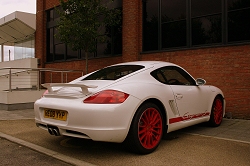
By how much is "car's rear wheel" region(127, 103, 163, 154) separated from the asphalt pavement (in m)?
0.14

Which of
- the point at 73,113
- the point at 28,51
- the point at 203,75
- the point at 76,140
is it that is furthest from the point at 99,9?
the point at 28,51

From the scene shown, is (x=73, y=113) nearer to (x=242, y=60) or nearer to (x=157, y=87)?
(x=157, y=87)

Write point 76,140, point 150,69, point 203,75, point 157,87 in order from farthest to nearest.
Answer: point 203,75
point 76,140
point 150,69
point 157,87

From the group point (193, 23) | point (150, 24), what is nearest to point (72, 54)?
point (150, 24)

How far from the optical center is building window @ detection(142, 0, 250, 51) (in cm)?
705

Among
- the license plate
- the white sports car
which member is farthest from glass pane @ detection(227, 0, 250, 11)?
the license plate

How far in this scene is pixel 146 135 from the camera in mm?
3553

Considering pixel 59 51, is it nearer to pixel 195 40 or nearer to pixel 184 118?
pixel 195 40

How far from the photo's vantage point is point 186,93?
14.4 feet

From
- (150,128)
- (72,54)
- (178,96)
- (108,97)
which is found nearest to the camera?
(108,97)

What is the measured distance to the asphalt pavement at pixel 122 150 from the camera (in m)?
3.29

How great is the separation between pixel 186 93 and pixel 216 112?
5.00 feet

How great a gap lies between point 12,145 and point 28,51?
13600 millimetres

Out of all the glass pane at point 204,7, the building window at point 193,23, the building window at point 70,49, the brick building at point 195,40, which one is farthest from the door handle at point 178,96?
the building window at point 70,49
